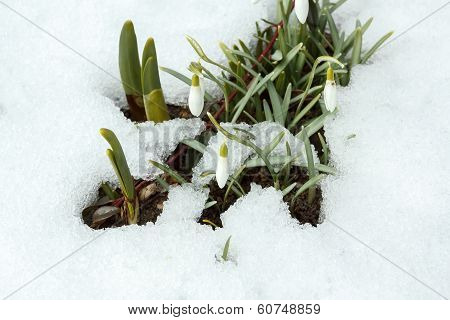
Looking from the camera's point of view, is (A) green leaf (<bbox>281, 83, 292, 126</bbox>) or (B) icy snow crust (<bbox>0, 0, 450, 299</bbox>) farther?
(A) green leaf (<bbox>281, 83, 292, 126</bbox>)

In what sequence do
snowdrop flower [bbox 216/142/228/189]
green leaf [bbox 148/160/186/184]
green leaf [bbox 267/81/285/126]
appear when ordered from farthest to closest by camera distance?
green leaf [bbox 267/81/285/126], green leaf [bbox 148/160/186/184], snowdrop flower [bbox 216/142/228/189]

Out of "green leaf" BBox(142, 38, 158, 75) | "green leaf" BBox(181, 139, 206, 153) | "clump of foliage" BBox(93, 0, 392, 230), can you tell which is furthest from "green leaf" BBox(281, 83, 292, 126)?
"green leaf" BBox(142, 38, 158, 75)

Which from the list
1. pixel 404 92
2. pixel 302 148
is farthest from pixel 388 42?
pixel 302 148

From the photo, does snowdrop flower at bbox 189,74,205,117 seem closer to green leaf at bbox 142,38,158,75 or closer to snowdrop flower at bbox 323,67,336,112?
green leaf at bbox 142,38,158,75

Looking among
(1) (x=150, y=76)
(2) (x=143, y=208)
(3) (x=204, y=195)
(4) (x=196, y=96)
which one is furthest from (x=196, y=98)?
(2) (x=143, y=208)

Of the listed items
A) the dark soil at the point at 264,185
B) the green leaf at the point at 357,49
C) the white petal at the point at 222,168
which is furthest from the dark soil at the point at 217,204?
the green leaf at the point at 357,49

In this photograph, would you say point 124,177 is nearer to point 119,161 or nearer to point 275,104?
point 119,161
